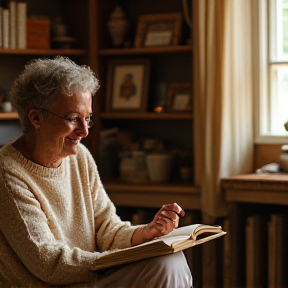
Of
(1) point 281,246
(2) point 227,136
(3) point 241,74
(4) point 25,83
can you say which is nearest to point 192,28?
(3) point 241,74

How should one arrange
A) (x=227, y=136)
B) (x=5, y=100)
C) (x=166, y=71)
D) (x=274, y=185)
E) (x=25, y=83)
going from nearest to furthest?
(x=25, y=83), (x=274, y=185), (x=227, y=136), (x=5, y=100), (x=166, y=71)

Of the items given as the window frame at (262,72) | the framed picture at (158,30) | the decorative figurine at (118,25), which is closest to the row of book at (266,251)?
the window frame at (262,72)

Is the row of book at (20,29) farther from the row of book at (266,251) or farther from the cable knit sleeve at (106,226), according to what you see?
the row of book at (266,251)

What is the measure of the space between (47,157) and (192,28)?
175 centimetres

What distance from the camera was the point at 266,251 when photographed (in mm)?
3623

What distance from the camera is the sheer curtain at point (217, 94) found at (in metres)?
3.59

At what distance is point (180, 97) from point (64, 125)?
1.82 metres

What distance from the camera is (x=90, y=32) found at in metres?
4.10

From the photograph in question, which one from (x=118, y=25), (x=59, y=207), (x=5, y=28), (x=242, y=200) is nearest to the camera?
(x=59, y=207)

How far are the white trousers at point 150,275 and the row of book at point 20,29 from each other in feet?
6.71

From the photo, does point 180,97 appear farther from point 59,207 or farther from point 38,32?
point 59,207

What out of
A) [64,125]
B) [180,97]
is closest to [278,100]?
[180,97]

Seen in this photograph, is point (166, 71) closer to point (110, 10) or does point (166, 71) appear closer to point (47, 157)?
point (110, 10)

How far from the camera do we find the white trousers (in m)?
2.10
